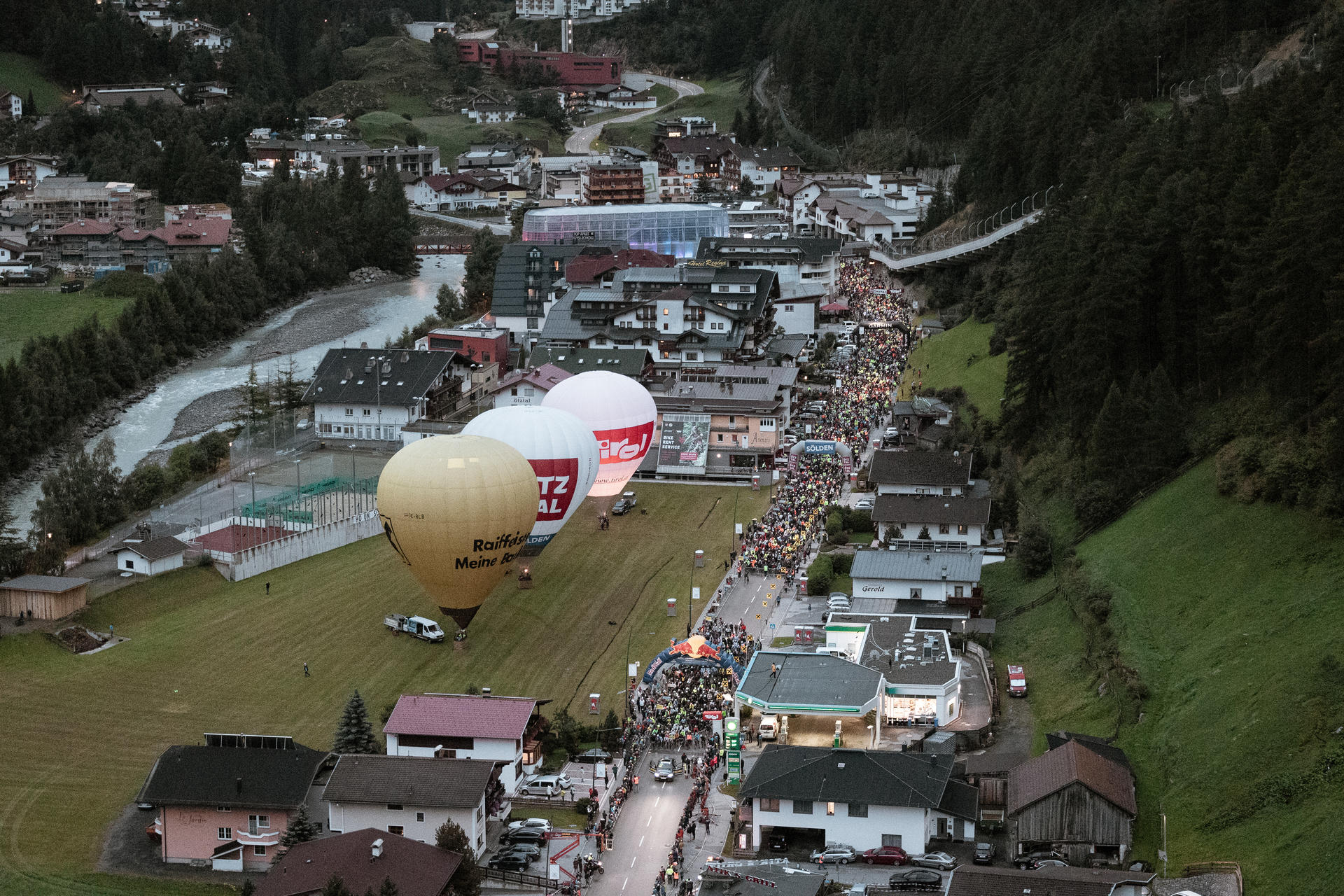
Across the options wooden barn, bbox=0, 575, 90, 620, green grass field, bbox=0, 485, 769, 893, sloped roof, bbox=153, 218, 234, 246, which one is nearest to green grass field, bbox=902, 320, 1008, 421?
green grass field, bbox=0, 485, 769, 893

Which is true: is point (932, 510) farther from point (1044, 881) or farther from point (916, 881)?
point (1044, 881)

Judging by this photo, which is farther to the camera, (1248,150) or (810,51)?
(810,51)

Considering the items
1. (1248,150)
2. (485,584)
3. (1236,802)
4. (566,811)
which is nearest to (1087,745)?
(1236,802)

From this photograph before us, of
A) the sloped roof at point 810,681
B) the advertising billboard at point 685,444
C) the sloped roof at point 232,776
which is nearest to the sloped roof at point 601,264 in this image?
the advertising billboard at point 685,444

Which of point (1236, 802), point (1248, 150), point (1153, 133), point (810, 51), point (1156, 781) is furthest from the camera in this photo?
point (810, 51)

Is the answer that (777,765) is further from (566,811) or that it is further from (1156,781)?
(1156,781)

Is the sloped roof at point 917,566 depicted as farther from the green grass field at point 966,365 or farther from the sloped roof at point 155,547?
the sloped roof at point 155,547
